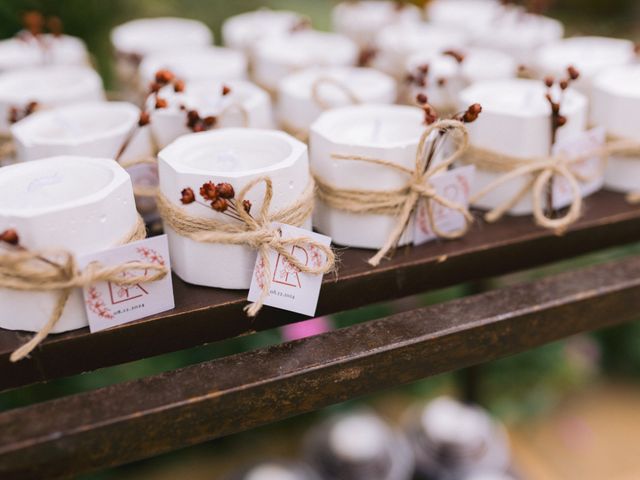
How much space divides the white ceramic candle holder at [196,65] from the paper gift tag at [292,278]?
50 centimetres

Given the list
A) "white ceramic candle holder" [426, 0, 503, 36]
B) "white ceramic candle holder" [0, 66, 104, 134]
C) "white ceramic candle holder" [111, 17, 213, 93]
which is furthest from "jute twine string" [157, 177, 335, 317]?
"white ceramic candle holder" [426, 0, 503, 36]

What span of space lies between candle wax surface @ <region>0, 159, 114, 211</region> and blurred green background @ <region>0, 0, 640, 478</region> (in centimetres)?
83

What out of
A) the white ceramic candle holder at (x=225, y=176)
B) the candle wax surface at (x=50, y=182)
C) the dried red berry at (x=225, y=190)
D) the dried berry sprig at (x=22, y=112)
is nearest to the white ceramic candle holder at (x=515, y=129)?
the white ceramic candle holder at (x=225, y=176)

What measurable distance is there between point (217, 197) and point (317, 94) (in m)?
0.37

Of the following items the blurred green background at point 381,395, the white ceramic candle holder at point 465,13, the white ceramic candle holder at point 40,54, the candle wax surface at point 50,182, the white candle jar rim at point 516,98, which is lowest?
the blurred green background at point 381,395

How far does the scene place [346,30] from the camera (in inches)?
65.9

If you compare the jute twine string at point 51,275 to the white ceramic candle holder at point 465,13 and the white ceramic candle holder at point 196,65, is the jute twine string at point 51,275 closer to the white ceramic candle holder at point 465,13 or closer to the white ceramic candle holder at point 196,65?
the white ceramic candle holder at point 196,65

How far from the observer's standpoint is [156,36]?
1.51 metres

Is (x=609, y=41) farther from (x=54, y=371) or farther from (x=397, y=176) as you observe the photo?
(x=54, y=371)

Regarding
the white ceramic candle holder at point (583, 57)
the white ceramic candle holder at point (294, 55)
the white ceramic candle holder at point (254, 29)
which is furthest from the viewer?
the white ceramic candle holder at point (254, 29)

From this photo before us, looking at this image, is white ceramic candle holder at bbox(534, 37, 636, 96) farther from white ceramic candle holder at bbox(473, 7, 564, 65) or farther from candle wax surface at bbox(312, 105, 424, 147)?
candle wax surface at bbox(312, 105, 424, 147)

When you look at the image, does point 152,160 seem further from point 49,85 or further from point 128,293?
point 49,85

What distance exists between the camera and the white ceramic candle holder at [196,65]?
45.5 inches

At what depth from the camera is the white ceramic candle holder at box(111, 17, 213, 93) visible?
53.2 inches
